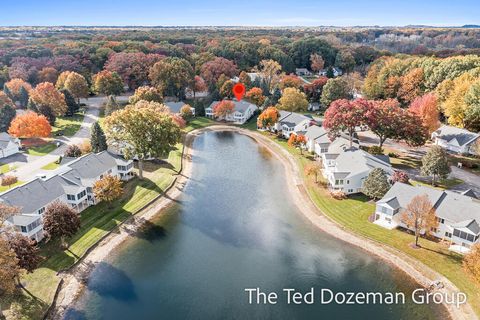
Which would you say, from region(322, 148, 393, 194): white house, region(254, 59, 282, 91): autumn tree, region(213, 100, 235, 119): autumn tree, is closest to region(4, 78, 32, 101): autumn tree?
region(213, 100, 235, 119): autumn tree

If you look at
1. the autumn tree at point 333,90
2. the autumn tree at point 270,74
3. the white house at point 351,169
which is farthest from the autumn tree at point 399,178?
the autumn tree at point 270,74

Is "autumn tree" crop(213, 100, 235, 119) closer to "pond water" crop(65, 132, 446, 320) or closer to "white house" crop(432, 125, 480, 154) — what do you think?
"pond water" crop(65, 132, 446, 320)

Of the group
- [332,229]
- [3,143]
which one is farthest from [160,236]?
[3,143]

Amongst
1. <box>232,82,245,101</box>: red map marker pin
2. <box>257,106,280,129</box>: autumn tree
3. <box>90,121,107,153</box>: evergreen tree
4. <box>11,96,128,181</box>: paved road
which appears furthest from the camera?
<box>232,82,245,101</box>: red map marker pin

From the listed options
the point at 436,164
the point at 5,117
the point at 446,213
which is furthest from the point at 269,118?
the point at 5,117

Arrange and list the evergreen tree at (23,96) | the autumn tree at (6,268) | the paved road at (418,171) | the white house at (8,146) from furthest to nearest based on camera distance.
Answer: the evergreen tree at (23,96), the white house at (8,146), the paved road at (418,171), the autumn tree at (6,268)

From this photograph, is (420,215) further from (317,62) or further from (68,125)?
(317,62)

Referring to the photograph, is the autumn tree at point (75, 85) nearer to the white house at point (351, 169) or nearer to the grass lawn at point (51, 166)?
the grass lawn at point (51, 166)
